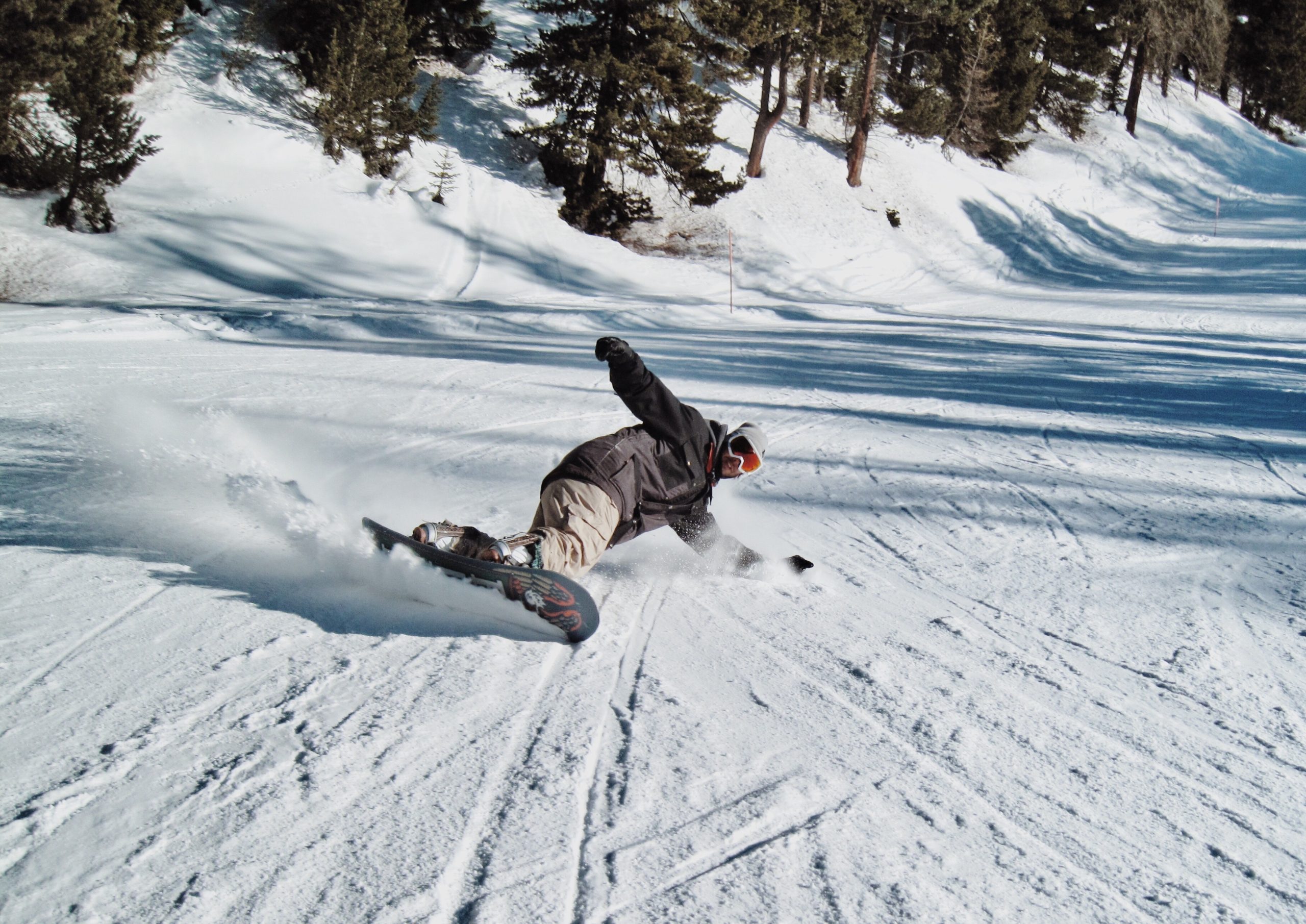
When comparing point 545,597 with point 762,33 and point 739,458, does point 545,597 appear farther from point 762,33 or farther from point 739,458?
point 762,33

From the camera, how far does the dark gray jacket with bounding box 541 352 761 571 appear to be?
Answer: 13.8ft

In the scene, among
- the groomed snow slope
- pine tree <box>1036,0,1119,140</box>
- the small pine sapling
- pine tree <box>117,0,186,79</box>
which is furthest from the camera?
pine tree <box>1036,0,1119,140</box>

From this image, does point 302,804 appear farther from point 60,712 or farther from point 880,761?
point 880,761

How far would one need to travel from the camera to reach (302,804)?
2586mm

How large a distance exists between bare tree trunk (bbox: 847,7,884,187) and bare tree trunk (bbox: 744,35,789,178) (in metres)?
2.30

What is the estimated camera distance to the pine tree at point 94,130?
13.2 meters

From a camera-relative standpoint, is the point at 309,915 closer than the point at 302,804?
Yes

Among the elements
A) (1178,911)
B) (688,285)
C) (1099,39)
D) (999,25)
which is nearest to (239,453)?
(1178,911)

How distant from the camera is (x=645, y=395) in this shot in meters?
4.28

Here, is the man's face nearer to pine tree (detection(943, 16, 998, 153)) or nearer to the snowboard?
the snowboard

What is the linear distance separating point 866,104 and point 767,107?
2.84m

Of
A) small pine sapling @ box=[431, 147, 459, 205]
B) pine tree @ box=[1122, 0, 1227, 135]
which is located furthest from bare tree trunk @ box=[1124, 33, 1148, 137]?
small pine sapling @ box=[431, 147, 459, 205]

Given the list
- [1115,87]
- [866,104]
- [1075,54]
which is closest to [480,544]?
[866,104]

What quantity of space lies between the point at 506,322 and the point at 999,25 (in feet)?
93.0
